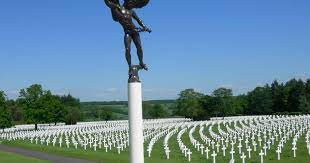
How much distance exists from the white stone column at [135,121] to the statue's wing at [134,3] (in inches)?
52.6

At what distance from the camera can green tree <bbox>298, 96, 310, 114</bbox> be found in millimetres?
87125

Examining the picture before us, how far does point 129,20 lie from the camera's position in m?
8.41

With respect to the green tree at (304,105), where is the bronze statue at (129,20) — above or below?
below

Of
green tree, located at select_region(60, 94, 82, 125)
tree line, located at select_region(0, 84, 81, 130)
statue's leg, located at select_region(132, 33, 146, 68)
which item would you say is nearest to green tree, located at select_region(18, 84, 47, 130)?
tree line, located at select_region(0, 84, 81, 130)

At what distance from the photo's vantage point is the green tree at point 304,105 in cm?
8712

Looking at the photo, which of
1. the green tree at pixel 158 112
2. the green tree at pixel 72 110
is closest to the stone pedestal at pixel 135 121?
the green tree at pixel 72 110

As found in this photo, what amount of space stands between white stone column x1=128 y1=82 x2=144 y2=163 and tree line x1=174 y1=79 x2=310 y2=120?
80589 mm

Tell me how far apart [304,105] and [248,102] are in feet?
54.2

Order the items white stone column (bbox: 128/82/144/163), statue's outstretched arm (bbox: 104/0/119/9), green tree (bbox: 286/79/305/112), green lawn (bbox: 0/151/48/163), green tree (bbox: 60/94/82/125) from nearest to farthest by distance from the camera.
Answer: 1. white stone column (bbox: 128/82/144/163)
2. statue's outstretched arm (bbox: 104/0/119/9)
3. green lawn (bbox: 0/151/48/163)
4. green tree (bbox: 60/94/82/125)
5. green tree (bbox: 286/79/305/112)

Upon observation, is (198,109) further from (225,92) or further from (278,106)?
(278,106)

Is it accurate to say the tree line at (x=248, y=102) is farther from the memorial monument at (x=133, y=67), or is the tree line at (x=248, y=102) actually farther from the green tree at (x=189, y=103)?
the memorial monument at (x=133, y=67)

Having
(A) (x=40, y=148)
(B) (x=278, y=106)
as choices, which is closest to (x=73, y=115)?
(B) (x=278, y=106)

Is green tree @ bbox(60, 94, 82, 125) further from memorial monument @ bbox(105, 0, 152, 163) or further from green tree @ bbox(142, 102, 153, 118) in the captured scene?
memorial monument @ bbox(105, 0, 152, 163)

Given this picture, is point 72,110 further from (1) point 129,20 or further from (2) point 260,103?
(1) point 129,20
